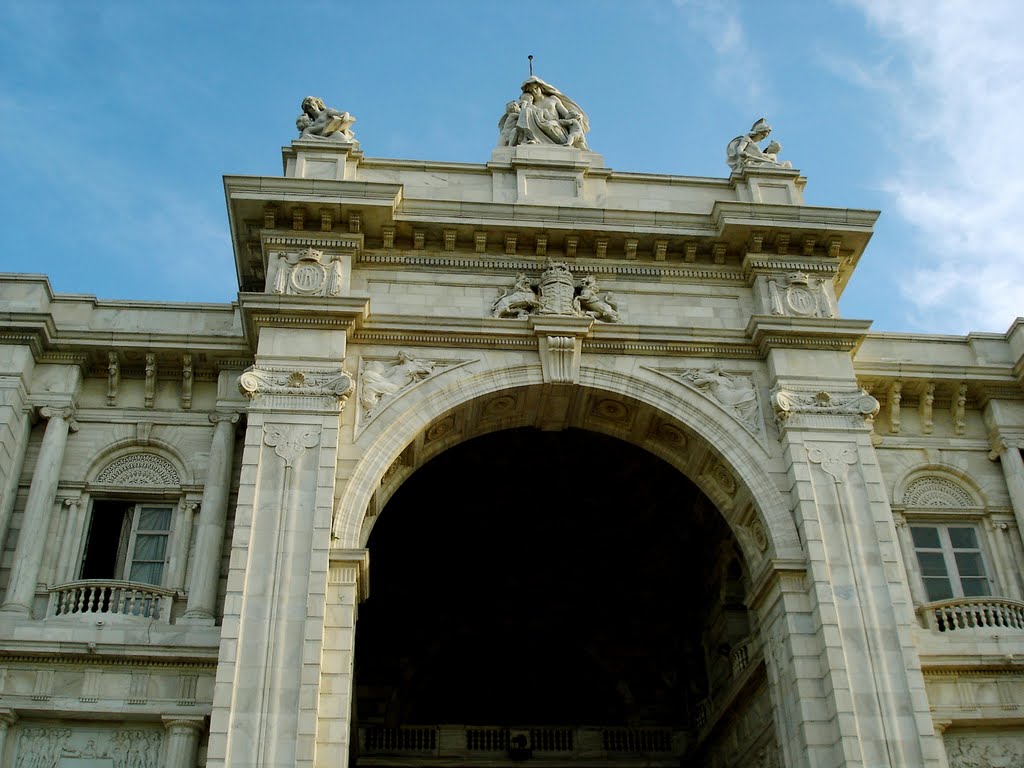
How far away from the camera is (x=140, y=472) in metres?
21.1

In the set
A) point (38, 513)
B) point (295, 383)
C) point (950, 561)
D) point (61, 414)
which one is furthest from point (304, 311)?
point (950, 561)

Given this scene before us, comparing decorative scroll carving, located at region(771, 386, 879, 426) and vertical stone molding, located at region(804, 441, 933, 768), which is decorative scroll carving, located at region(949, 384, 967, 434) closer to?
decorative scroll carving, located at region(771, 386, 879, 426)

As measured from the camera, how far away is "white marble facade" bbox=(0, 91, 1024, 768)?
18.0 m

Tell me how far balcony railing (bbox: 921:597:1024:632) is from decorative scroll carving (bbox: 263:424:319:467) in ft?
36.4

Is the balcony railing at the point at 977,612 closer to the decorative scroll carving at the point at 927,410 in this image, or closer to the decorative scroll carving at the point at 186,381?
the decorative scroll carving at the point at 927,410

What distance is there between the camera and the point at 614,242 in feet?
72.5

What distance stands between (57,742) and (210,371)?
7174 millimetres

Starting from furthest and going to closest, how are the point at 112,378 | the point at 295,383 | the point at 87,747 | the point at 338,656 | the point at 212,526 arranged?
the point at 112,378 < the point at 212,526 < the point at 295,383 < the point at 87,747 < the point at 338,656

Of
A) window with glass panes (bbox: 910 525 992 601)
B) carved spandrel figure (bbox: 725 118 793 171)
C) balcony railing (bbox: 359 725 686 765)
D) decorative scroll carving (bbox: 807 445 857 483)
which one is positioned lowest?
balcony railing (bbox: 359 725 686 765)

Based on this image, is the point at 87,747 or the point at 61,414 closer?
the point at 87,747

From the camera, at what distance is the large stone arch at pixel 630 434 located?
63.7ft

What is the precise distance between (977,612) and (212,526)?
13.7 m

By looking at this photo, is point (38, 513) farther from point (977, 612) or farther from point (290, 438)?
point (977, 612)

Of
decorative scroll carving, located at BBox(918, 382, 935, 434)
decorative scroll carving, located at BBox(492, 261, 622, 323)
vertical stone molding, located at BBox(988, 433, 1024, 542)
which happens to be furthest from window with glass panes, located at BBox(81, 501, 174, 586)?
vertical stone molding, located at BBox(988, 433, 1024, 542)
